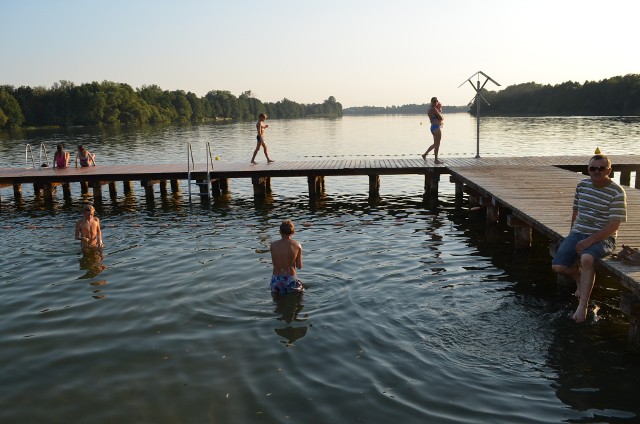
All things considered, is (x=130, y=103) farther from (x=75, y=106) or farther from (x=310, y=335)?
(x=310, y=335)

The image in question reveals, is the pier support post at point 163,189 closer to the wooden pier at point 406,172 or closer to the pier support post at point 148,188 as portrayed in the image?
the wooden pier at point 406,172

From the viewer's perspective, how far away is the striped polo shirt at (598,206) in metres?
7.43

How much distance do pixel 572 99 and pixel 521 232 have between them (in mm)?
131174

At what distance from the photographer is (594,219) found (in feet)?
25.2

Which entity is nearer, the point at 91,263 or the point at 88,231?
the point at 91,263

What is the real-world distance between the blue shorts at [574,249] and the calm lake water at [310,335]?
89 centimetres

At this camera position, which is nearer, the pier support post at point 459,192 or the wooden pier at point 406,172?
the wooden pier at point 406,172

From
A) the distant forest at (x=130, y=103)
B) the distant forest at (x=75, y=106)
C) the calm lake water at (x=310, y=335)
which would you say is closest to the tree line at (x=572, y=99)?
the distant forest at (x=130, y=103)

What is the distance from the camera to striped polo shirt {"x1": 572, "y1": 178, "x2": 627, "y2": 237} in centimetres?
743

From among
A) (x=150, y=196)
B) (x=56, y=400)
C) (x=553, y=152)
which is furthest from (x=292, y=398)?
(x=553, y=152)

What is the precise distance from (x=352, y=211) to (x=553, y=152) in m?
25.4

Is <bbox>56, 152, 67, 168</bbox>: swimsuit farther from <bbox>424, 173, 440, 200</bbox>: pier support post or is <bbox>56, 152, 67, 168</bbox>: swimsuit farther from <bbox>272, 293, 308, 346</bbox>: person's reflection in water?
<bbox>272, 293, 308, 346</bbox>: person's reflection in water

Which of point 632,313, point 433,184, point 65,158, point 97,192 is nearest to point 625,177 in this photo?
point 433,184

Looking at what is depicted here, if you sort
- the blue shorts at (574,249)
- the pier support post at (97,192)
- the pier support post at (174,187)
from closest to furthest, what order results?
the blue shorts at (574,249) < the pier support post at (97,192) < the pier support post at (174,187)
